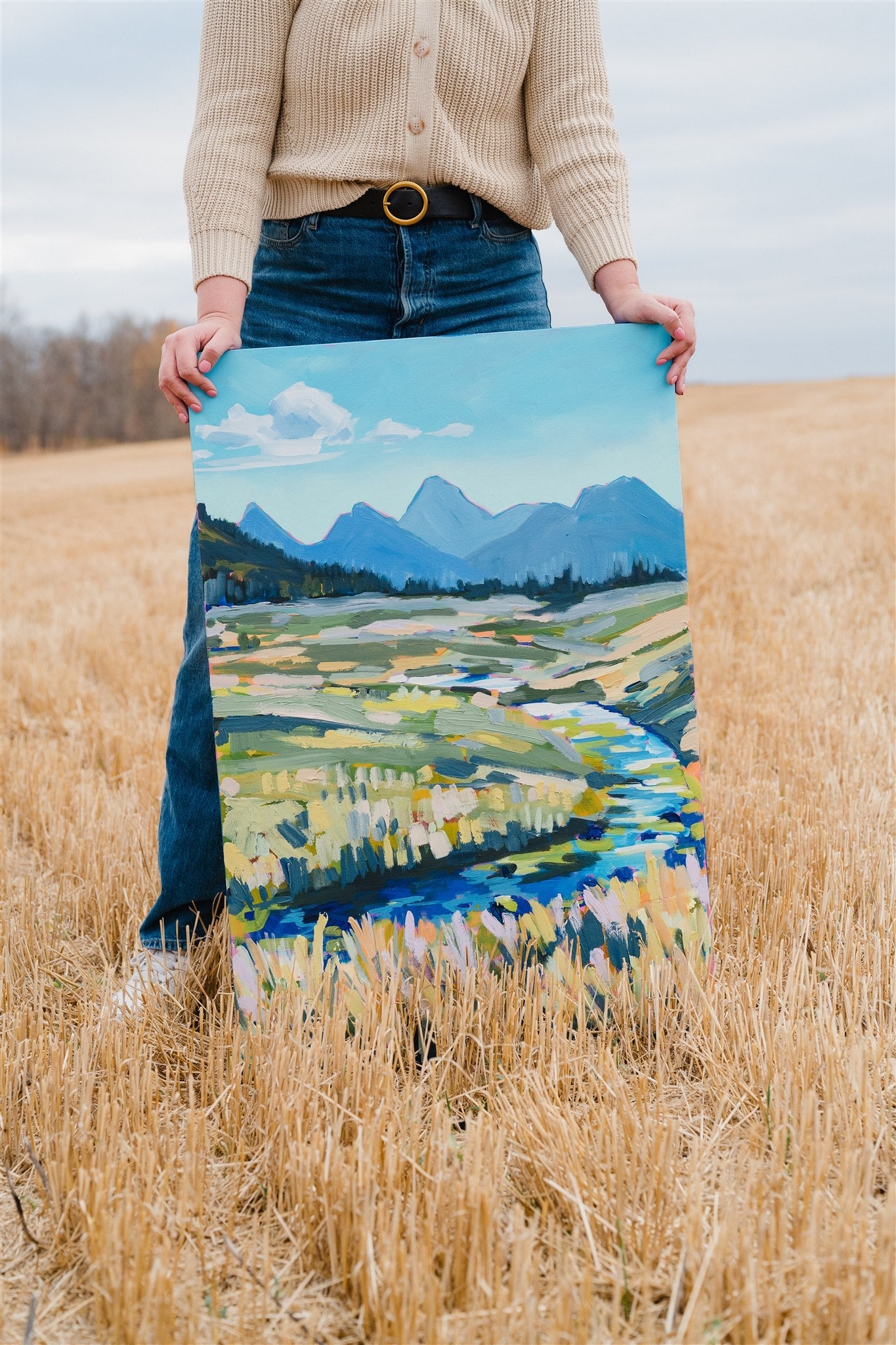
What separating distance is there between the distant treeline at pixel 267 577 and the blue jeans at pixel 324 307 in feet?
0.32

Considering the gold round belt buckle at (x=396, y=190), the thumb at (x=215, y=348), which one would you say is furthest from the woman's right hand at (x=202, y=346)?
the gold round belt buckle at (x=396, y=190)

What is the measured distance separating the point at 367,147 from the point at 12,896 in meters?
1.63

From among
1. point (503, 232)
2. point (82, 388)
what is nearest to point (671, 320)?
point (503, 232)

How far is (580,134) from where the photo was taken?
1.77 m

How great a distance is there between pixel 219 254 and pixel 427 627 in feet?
2.25

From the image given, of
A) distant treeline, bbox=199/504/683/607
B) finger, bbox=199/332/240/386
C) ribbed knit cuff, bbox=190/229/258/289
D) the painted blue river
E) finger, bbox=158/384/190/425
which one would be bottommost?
the painted blue river

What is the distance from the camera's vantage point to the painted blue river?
1.66 m

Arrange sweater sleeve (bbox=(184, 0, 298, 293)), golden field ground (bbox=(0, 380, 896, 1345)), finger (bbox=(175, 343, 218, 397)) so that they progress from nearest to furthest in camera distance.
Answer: golden field ground (bbox=(0, 380, 896, 1345)) → finger (bbox=(175, 343, 218, 397)) → sweater sleeve (bbox=(184, 0, 298, 293))

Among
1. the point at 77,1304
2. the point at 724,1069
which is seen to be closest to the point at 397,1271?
the point at 77,1304

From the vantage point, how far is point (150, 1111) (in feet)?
4.65

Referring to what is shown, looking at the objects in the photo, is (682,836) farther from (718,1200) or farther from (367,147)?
(367,147)

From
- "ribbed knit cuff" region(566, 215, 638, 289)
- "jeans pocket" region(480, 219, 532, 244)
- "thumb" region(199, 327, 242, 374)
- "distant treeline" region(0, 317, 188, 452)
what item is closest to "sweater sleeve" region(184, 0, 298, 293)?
"thumb" region(199, 327, 242, 374)

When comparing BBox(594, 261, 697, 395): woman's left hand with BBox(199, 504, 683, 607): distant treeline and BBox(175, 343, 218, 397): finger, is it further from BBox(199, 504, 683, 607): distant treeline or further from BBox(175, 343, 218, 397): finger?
BBox(175, 343, 218, 397): finger

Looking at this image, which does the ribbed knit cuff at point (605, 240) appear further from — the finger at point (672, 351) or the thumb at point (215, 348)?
the thumb at point (215, 348)
